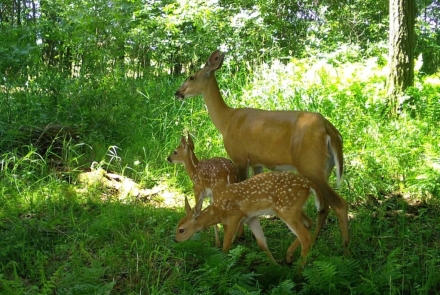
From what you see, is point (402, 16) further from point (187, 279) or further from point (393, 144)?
point (187, 279)

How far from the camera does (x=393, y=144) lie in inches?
263

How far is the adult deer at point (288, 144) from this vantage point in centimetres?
450

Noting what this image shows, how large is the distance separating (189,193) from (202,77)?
138 cm

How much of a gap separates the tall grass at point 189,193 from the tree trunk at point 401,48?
226mm

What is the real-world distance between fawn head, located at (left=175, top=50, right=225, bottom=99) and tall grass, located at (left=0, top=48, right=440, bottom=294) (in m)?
1.19

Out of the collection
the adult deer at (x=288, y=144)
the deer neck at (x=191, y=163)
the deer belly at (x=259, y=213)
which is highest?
the adult deer at (x=288, y=144)

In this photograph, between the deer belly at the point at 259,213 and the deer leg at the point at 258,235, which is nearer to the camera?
the deer belly at the point at 259,213

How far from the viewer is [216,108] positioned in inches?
223

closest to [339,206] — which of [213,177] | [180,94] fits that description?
[213,177]

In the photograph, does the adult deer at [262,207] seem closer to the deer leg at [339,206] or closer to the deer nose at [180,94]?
the deer leg at [339,206]

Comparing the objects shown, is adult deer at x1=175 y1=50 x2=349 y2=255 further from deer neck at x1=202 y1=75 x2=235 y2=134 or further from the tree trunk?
the tree trunk

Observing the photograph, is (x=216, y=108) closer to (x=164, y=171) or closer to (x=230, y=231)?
(x=164, y=171)

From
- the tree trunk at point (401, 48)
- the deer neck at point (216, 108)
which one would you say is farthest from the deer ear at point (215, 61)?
the tree trunk at point (401, 48)

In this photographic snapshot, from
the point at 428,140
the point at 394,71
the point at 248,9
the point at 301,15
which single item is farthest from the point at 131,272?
the point at 301,15
